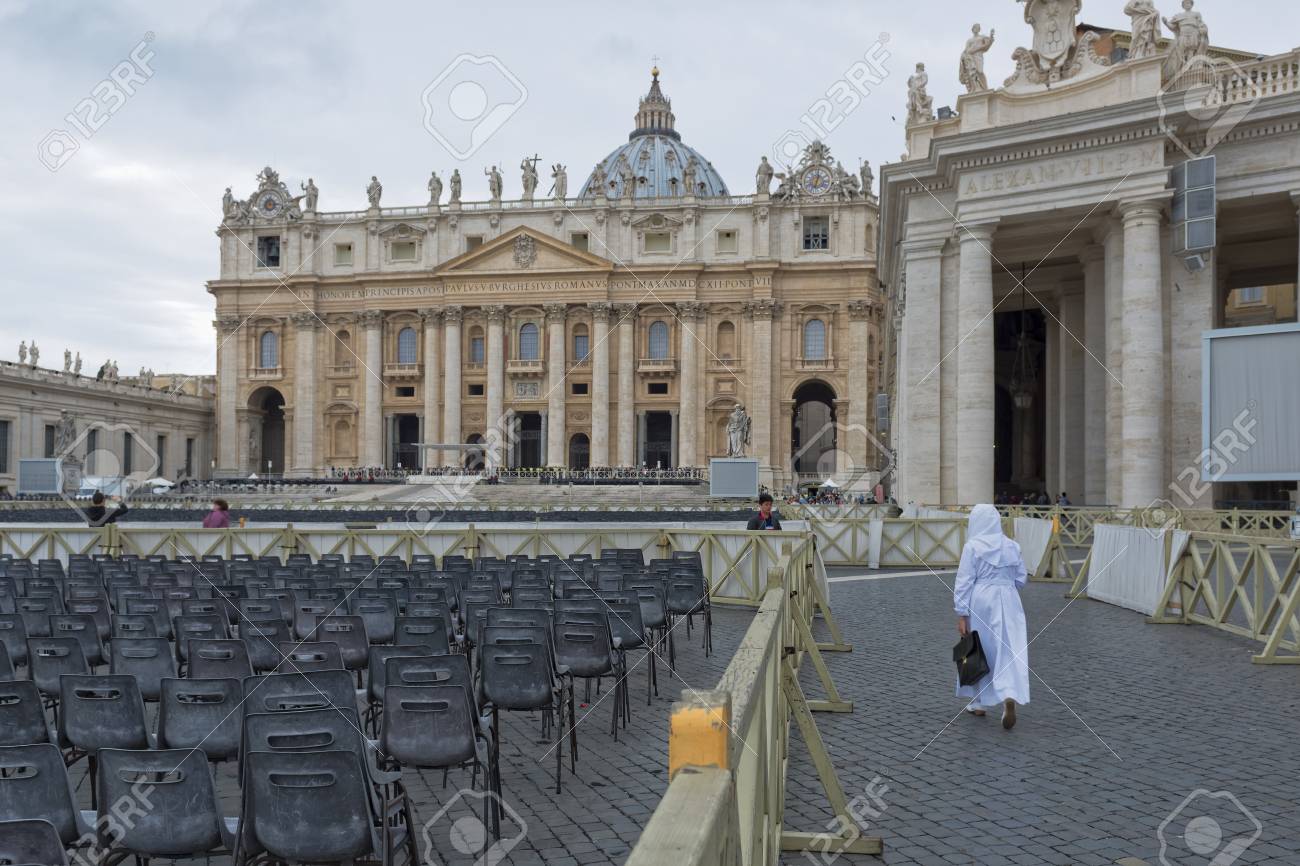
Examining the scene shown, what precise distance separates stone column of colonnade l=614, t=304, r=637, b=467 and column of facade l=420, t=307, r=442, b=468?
1253cm

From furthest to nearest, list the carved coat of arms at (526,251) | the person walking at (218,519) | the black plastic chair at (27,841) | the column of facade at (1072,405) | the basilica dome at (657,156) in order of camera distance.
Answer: the basilica dome at (657,156), the carved coat of arms at (526,251), the column of facade at (1072,405), the person walking at (218,519), the black plastic chair at (27,841)

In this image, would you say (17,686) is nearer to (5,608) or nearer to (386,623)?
(386,623)

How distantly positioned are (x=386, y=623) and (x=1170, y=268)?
21214 millimetres

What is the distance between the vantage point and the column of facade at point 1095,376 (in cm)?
2606

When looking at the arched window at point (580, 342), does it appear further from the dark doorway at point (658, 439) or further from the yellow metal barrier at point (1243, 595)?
the yellow metal barrier at point (1243, 595)

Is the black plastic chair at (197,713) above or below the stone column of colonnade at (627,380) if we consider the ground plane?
below

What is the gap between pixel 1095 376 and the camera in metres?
26.4

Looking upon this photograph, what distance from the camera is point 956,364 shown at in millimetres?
25484

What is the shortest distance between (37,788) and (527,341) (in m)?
62.3

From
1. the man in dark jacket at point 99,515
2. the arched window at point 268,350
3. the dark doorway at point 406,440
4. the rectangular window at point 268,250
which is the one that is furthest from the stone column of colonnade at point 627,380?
the man in dark jacket at point 99,515

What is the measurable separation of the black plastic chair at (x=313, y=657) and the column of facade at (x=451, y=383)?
5848 cm

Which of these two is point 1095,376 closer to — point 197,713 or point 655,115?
point 197,713

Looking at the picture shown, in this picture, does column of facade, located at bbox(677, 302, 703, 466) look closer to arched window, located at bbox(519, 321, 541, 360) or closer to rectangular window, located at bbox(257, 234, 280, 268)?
arched window, located at bbox(519, 321, 541, 360)

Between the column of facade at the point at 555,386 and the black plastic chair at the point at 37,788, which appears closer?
the black plastic chair at the point at 37,788
